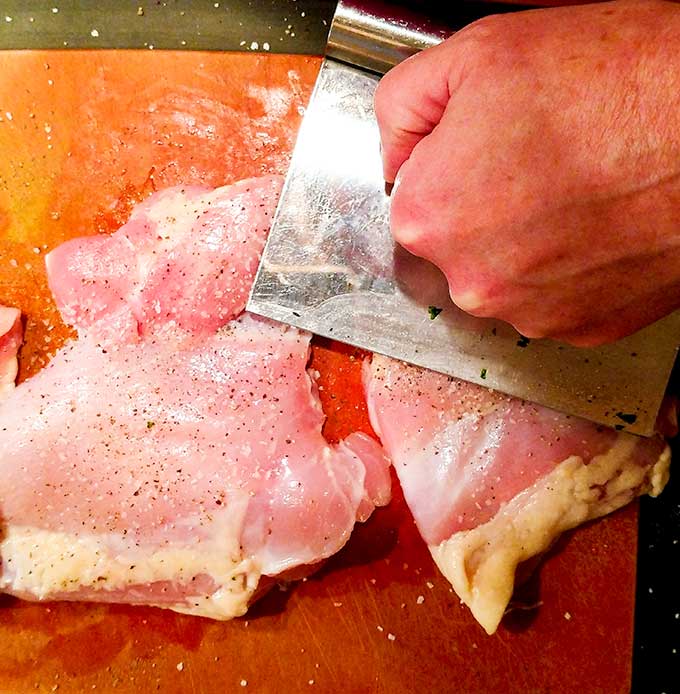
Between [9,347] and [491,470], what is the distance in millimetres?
1133

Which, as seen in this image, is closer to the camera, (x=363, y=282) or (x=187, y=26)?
(x=363, y=282)

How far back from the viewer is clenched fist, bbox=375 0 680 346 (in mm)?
920

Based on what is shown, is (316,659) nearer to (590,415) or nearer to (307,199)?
(590,415)

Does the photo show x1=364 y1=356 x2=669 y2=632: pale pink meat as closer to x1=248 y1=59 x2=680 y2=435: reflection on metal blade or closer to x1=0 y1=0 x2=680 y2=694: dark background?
x1=248 y1=59 x2=680 y2=435: reflection on metal blade

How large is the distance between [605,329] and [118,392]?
1029 mm

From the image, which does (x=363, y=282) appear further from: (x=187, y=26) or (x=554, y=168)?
(x=187, y=26)

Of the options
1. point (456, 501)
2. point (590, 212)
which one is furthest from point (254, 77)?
point (456, 501)

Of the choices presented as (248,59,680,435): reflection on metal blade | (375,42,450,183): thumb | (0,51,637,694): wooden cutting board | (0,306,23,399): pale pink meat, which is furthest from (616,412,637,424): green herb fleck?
(0,306,23,399): pale pink meat

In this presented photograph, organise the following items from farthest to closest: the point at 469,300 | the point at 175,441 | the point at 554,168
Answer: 1. the point at 175,441
2. the point at 469,300
3. the point at 554,168

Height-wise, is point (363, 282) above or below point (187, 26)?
below

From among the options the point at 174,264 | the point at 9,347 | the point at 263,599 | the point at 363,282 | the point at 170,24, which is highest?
the point at 170,24

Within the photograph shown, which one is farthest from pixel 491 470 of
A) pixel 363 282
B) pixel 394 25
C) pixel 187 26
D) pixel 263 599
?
pixel 187 26

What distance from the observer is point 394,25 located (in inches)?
54.9

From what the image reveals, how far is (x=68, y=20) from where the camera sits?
1.63 metres
